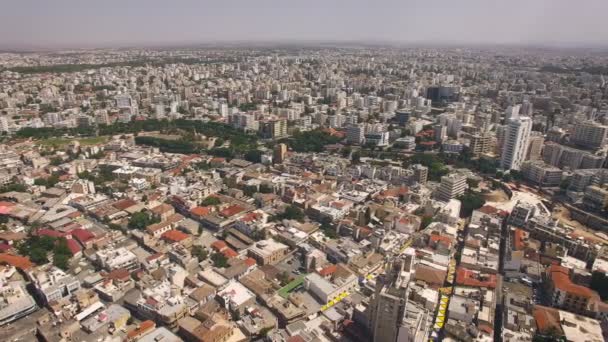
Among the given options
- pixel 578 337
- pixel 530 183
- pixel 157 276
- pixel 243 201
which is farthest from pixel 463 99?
pixel 157 276

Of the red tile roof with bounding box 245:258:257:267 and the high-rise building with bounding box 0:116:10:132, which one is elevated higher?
the high-rise building with bounding box 0:116:10:132

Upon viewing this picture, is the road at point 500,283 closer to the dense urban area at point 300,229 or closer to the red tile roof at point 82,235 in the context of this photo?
the dense urban area at point 300,229

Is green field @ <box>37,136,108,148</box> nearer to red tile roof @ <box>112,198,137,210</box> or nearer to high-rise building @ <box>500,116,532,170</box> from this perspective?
red tile roof @ <box>112,198,137,210</box>

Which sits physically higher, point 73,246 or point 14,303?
point 14,303

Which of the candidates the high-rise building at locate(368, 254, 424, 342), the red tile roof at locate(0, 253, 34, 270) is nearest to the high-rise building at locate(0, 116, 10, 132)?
the red tile roof at locate(0, 253, 34, 270)

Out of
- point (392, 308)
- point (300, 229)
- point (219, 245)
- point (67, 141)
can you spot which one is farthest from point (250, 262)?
point (67, 141)

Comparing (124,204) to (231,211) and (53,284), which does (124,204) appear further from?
(53,284)
